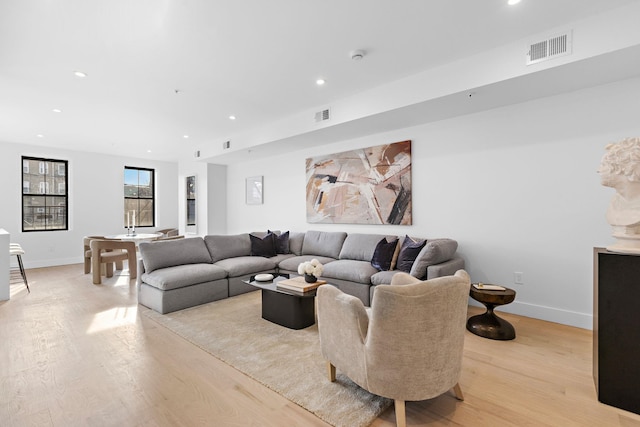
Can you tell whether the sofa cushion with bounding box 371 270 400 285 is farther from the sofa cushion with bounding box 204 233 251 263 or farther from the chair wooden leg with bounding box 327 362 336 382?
the sofa cushion with bounding box 204 233 251 263

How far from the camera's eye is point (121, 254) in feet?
18.2

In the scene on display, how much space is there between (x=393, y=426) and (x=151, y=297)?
10.7 feet

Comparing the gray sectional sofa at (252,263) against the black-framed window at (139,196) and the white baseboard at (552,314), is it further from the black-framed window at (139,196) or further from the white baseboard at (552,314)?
the black-framed window at (139,196)

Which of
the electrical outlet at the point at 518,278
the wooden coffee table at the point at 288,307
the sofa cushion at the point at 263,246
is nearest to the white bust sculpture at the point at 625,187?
the electrical outlet at the point at 518,278

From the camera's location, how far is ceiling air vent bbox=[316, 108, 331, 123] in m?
4.32

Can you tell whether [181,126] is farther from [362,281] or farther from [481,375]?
[481,375]

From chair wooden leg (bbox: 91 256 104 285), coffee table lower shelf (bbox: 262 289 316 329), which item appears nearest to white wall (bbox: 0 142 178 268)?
chair wooden leg (bbox: 91 256 104 285)

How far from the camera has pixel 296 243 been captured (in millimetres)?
5371

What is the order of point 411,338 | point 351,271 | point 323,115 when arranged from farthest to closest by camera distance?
1. point 323,115
2. point 351,271
3. point 411,338

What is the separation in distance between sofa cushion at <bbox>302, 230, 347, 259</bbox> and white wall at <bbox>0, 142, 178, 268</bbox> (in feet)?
17.4

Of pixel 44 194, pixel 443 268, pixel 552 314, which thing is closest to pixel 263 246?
pixel 443 268

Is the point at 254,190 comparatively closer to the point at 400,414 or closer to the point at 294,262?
the point at 294,262

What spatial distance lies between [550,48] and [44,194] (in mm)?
9251

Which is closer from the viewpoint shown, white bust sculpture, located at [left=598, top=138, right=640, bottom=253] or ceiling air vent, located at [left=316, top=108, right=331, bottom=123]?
white bust sculpture, located at [left=598, top=138, right=640, bottom=253]
